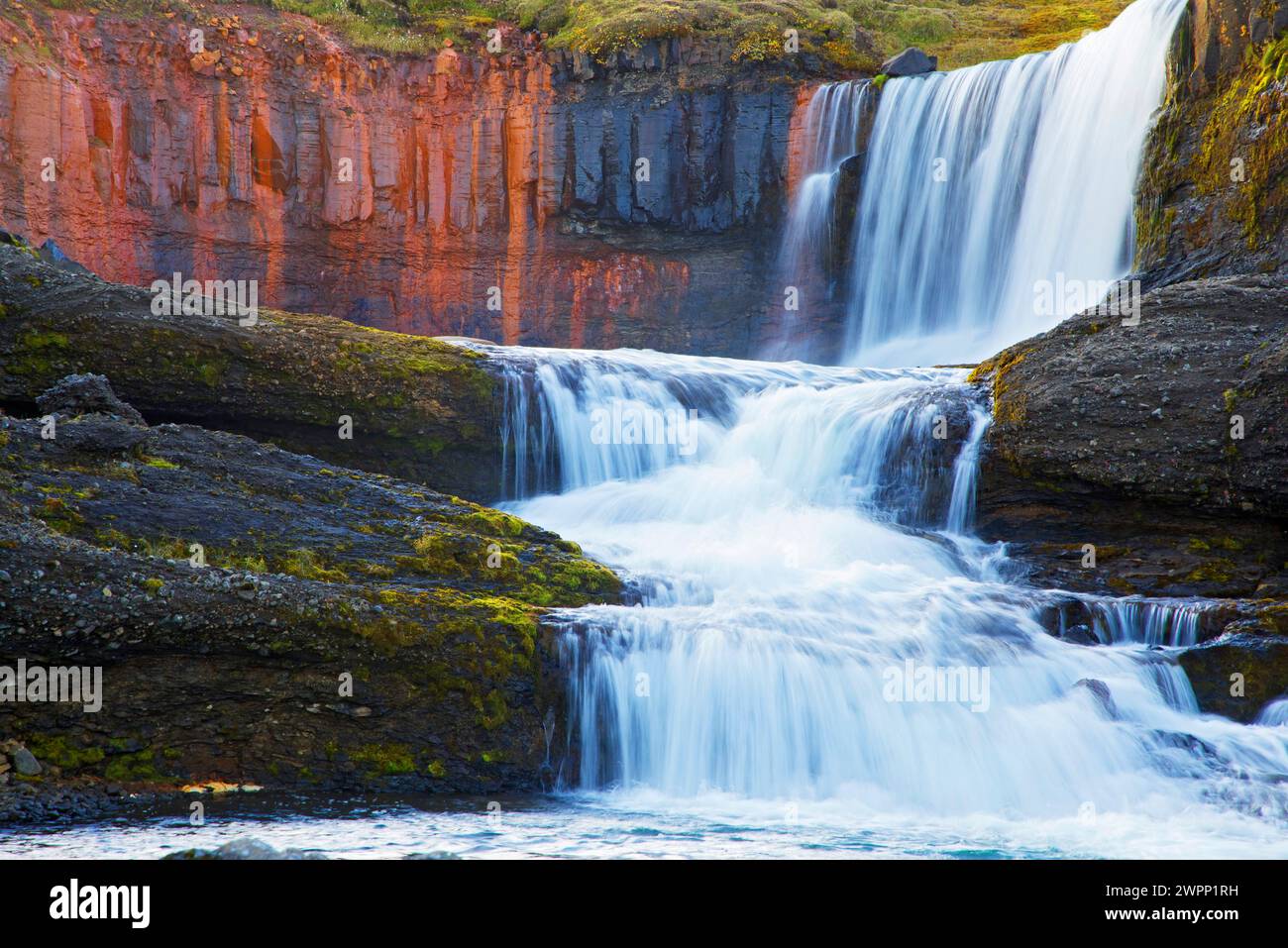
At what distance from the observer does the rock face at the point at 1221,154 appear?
45.2 ft

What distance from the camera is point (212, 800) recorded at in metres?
6.77

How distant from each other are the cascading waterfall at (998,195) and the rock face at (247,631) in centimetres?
1277

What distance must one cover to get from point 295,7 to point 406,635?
20.8 meters

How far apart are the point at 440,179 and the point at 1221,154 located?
52.0ft

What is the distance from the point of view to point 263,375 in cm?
1167

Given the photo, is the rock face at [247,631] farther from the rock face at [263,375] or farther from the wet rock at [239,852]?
the wet rock at [239,852]

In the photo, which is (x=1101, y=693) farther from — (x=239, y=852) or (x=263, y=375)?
(x=263, y=375)

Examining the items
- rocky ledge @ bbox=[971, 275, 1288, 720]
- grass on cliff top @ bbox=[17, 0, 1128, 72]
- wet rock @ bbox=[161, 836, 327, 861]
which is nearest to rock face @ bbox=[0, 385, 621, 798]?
wet rock @ bbox=[161, 836, 327, 861]

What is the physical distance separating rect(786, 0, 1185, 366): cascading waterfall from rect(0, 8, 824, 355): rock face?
2.43m

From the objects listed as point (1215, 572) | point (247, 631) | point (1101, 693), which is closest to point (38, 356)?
point (247, 631)

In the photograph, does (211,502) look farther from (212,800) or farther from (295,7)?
(295,7)

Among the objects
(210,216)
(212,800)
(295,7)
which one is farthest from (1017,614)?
(295,7)

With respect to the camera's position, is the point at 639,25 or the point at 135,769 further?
the point at 639,25

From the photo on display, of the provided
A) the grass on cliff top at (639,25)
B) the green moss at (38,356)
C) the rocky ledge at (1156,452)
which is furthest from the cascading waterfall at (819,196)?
the green moss at (38,356)
